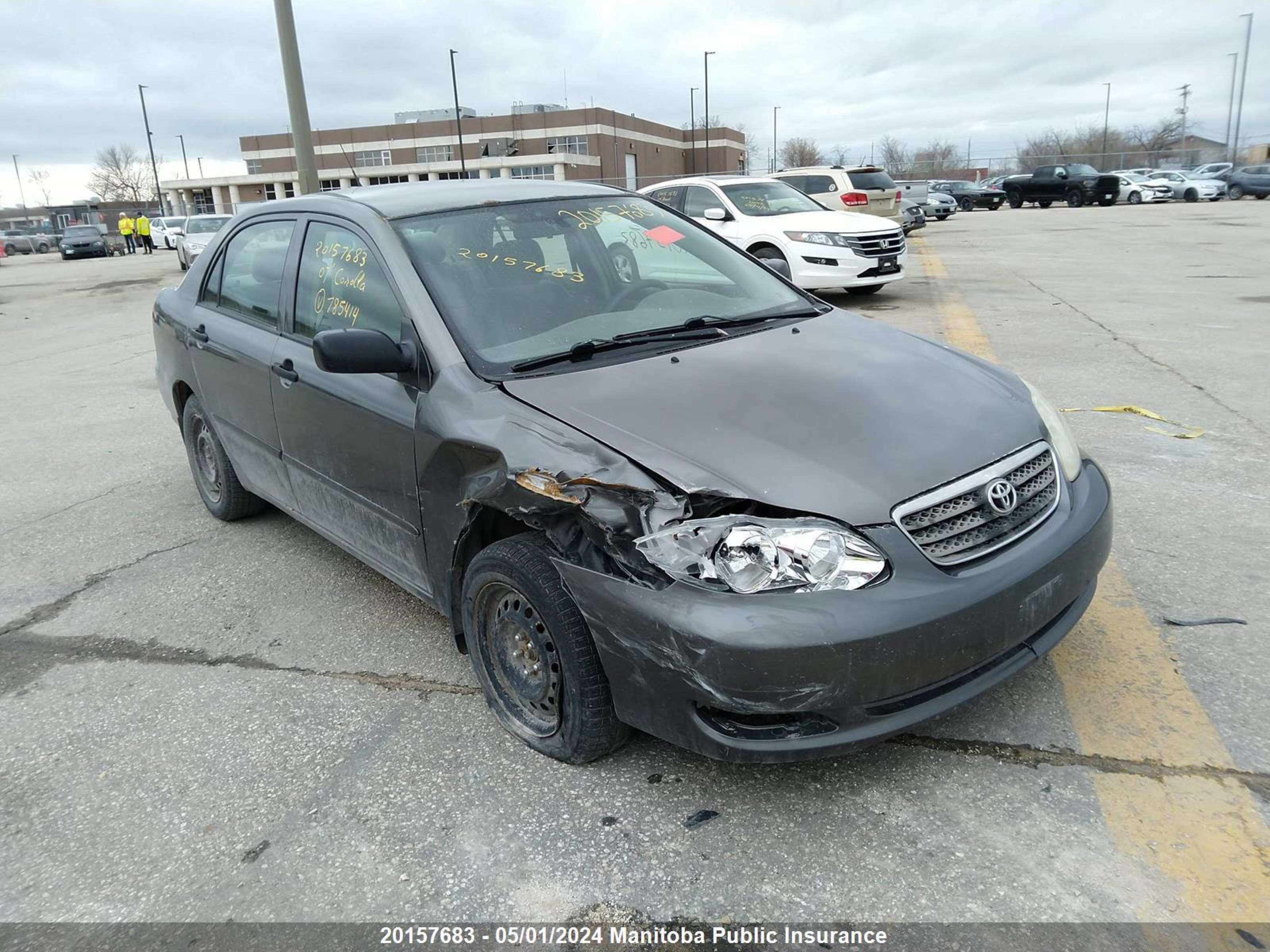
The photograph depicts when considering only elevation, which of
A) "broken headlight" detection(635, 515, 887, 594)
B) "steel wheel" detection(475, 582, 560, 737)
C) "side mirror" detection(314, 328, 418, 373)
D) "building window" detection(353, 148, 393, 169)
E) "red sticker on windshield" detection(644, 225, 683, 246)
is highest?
"building window" detection(353, 148, 393, 169)

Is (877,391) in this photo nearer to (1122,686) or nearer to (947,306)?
(1122,686)

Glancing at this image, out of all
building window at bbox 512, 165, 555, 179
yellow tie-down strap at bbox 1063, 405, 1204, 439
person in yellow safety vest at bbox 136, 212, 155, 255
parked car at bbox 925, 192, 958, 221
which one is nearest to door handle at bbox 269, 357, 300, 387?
yellow tie-down strap at bbox 1063, 405, 1204, 439

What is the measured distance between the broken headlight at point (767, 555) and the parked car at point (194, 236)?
21774mm

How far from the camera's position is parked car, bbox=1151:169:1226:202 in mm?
37281

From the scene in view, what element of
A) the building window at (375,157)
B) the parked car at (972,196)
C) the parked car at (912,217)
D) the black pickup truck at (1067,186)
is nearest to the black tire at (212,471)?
the parked car at (912,217)

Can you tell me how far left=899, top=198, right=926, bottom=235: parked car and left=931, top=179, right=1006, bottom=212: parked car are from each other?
14629mm

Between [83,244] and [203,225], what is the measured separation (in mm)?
17604

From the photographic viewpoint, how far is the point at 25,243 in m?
48.0

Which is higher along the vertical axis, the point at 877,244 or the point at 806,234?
the point at 806,234

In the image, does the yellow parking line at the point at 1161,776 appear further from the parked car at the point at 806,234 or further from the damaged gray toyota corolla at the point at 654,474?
the parked car at the point at 806,234

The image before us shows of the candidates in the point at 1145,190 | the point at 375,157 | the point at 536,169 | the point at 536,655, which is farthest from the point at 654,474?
the point at 375,157

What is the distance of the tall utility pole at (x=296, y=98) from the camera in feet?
33.7

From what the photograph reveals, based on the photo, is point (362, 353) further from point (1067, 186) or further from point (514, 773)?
point (1067, 186)

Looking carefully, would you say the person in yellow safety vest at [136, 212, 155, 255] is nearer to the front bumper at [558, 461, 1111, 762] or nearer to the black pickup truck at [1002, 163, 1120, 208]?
the black pickup truck at [1002, 163, 1120, 208]
